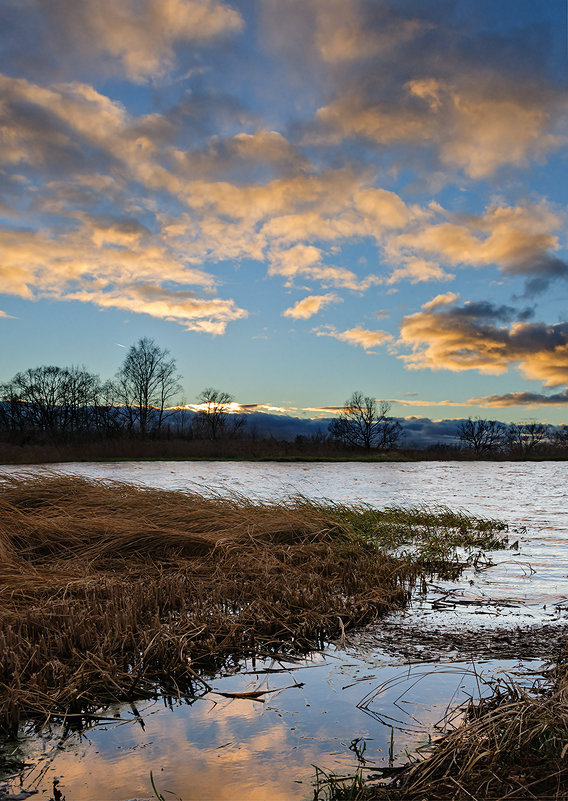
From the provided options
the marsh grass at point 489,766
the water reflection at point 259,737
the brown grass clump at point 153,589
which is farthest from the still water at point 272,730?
the brown grass clump at point 153,589

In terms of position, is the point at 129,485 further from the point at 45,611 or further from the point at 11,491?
the point at 45,611

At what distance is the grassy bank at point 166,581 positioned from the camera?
354 centimetres

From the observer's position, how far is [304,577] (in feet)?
20.2

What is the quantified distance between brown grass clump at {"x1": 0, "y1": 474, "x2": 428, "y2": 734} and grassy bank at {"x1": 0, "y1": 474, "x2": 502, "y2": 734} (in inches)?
0.6

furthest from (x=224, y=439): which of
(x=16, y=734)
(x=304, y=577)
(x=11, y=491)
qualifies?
(x=16, y=734)

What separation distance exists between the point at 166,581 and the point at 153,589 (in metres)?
0.40

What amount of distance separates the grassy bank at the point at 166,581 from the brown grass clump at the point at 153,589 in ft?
0.05

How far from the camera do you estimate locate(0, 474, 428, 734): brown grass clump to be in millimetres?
3514

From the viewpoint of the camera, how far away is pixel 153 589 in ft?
17.2

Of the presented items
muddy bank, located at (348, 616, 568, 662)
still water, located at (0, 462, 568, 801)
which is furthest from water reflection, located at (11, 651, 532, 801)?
muddy bank, located at (348, 616, 568, 662)

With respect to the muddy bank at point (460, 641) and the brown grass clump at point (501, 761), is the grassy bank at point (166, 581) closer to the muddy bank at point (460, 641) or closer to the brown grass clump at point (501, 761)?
the muddy bank at point (460, 641)

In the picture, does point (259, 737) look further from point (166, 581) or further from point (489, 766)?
point (166, 581)

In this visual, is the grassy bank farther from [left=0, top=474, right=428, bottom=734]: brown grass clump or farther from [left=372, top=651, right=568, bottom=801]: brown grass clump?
[left=372, top=651, right=568, bottom=801]: brown grass clump

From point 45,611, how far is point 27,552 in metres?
2.96
